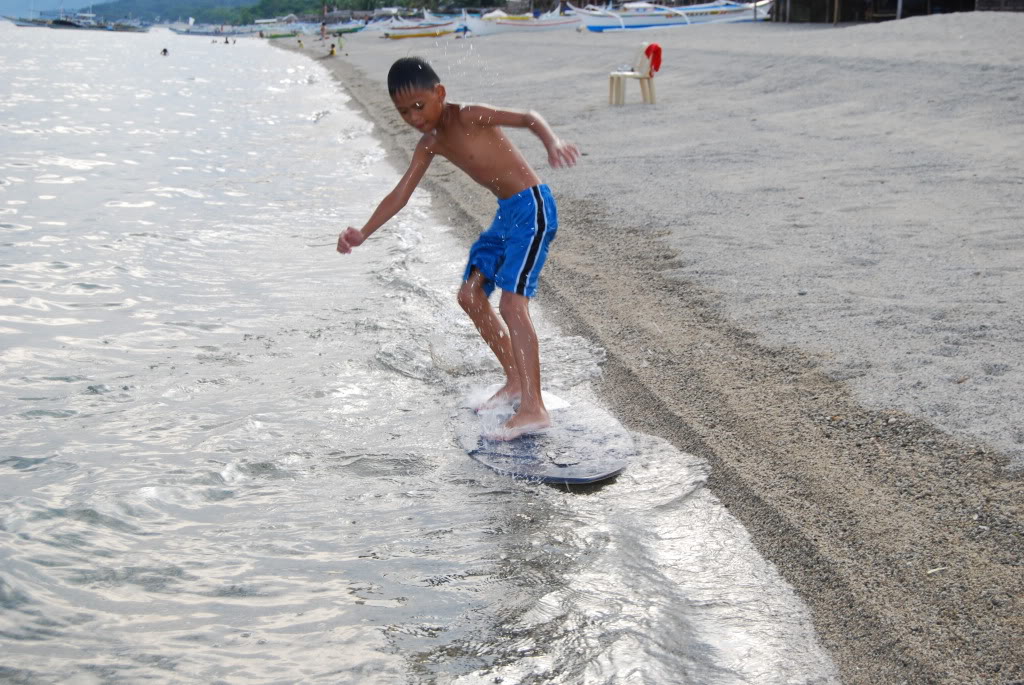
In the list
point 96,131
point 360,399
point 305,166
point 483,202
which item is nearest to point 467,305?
point 360,399

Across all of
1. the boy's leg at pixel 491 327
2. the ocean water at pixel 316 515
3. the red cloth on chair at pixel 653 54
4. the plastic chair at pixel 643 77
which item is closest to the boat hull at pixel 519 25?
the red cloth on chair at pixel 653 54

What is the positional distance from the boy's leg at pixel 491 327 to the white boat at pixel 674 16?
35.5m

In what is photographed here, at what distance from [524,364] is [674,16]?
40162mm

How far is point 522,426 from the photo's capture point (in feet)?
13.3

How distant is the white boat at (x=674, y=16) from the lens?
128ft

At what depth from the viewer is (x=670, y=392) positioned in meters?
4.45

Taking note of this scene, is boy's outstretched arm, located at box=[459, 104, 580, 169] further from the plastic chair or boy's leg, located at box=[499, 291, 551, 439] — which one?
the plastic chair

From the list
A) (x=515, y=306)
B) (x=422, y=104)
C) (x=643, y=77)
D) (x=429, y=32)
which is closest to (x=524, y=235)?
(x=515, y=306)

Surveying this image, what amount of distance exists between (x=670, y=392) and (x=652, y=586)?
5.38 feet

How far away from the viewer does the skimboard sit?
370 cm

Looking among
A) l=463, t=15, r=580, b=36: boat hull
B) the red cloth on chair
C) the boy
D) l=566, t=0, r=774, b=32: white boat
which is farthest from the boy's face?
l=463, t=15, r=580, b=36: boat hull

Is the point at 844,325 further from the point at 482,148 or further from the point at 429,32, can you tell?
the point at 429,32

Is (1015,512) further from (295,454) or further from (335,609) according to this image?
(295,454)

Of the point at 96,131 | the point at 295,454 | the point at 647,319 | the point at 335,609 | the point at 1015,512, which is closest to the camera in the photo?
the point at 335,609
